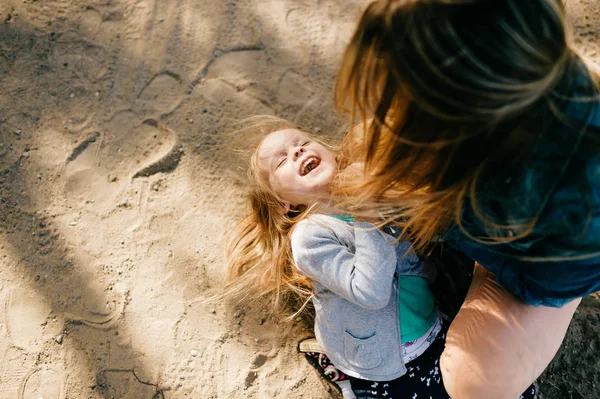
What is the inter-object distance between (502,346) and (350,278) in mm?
423

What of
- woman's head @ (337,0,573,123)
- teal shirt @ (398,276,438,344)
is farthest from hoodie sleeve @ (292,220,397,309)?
woman's head @ (337,0,573,123)

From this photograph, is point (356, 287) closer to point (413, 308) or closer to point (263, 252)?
point (413, 308)

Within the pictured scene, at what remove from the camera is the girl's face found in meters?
1.59

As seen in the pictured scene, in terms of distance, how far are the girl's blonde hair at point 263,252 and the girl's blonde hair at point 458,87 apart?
591 millimetres

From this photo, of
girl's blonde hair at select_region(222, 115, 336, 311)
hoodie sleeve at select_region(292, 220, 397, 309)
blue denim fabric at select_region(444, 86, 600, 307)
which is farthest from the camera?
girl's blonde hair at select_region(222, 115, 336, 311)

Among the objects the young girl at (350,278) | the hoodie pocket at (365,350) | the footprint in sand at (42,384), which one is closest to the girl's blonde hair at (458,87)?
the young girl at (350,278)

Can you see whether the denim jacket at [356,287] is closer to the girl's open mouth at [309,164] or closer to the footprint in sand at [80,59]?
the girl's open mouth at [309,164]

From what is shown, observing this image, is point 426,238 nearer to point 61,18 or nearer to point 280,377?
point 280,377

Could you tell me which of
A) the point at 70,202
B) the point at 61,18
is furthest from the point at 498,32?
the point at 61,18

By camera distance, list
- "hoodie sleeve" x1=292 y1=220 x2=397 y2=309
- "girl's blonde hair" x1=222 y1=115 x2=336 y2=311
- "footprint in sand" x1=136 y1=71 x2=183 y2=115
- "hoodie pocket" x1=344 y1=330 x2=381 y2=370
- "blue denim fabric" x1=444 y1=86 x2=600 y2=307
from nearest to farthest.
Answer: "blue denim fabric" x1=444 y1=86 x2=600 y2=307 < "hoodie sleeve" x1=292 y1=220 x2=397 y2=309 < "hoodie pocket" x1=344 y1=330 x2=381 y2=370 < "girl's blonde hair" x1=222 y1=115 x2=336 y2=311 < "footprint in sand" x1=136 y1=71 x2=183 y2=115

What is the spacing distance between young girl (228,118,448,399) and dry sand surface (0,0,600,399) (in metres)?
0.25

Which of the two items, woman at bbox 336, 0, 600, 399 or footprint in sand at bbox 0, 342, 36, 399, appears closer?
woman at bbox 336, 0, 600, 399

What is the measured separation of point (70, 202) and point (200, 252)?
52 cm

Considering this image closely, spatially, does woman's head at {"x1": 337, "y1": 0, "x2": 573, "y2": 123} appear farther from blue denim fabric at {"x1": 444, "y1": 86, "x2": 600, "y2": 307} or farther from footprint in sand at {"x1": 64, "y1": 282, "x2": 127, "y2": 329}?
footprint in sand at {"x1": 64, "y1": 282, "x2": 127, "y2": 329}
